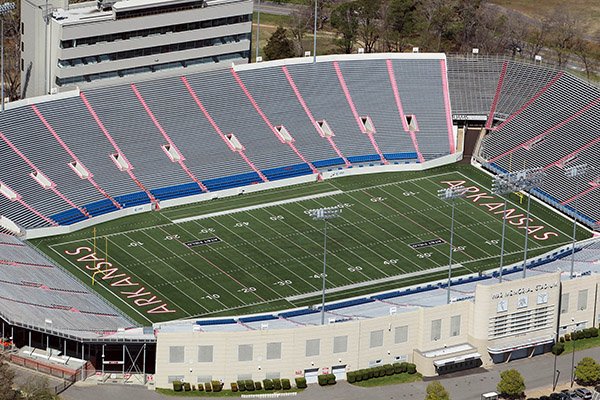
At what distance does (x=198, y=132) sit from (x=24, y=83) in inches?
594

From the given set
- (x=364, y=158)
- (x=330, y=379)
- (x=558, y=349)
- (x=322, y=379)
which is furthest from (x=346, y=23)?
(x=322, y=379)

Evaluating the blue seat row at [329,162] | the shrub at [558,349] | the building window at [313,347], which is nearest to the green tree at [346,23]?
the blue seat row at [329,162]

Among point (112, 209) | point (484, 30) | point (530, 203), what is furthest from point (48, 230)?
point (484, 30)

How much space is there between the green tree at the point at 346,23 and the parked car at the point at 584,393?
7408cm

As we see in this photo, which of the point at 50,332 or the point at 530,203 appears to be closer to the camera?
the point at 50,332

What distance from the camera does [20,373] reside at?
119062mm

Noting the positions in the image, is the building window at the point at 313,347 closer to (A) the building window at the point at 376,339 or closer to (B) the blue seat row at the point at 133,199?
(A) the building window at the point at 376,339

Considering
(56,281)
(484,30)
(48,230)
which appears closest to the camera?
(56,281)

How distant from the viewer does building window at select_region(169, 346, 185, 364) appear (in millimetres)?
116875

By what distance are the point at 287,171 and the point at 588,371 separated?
38795 millimetres

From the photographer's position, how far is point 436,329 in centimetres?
12250

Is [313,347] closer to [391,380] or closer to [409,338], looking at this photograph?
[391,380]

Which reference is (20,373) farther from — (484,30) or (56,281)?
(484,30)

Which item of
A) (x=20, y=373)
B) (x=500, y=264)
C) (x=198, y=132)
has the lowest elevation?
(x=20, y=373)
